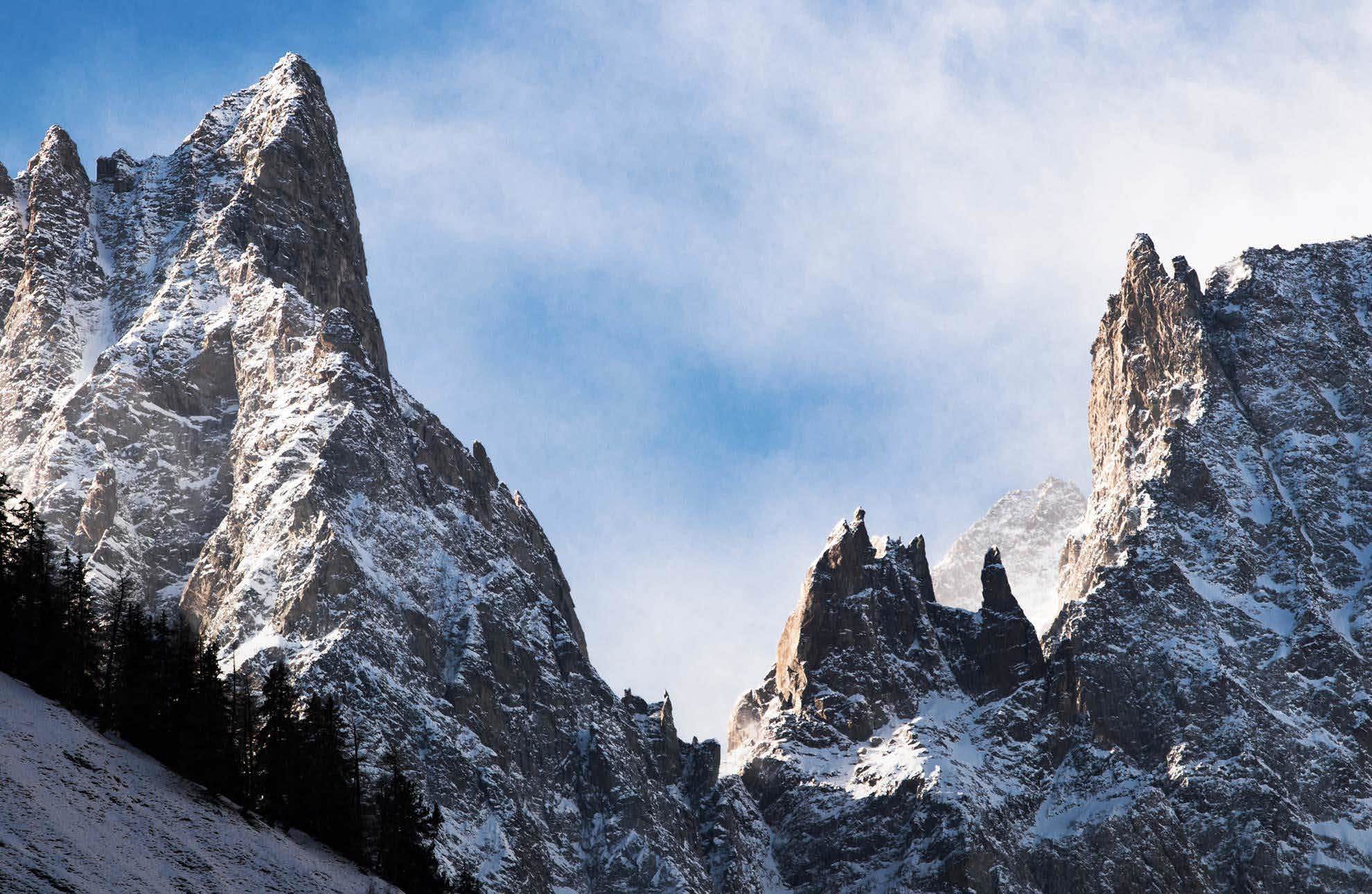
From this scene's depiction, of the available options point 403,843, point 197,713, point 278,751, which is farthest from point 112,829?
point 403,843

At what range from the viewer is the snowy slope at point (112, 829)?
314ft

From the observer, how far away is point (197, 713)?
415 ft

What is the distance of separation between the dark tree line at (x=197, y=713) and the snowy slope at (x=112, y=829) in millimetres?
2813

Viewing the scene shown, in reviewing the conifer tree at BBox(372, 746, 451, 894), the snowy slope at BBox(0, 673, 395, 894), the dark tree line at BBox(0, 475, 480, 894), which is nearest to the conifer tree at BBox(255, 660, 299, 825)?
the dark tree line at BBox(0, 475, 480, 894)

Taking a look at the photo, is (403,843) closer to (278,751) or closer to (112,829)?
(278,751)

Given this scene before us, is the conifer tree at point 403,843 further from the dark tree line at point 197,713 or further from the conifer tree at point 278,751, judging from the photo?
the conifer tree at point 278,751

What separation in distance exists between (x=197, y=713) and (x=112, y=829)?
22.0 meters

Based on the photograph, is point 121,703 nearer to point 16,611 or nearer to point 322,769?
point 16,611

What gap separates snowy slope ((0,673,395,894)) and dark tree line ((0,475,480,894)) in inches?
111

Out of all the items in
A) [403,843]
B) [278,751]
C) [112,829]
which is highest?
[278,751]

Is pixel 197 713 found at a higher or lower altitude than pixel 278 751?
lower

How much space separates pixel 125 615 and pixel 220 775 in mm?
24487

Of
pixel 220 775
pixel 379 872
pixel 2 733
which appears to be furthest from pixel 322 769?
pixel 2 733

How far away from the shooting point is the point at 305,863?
12375cm
